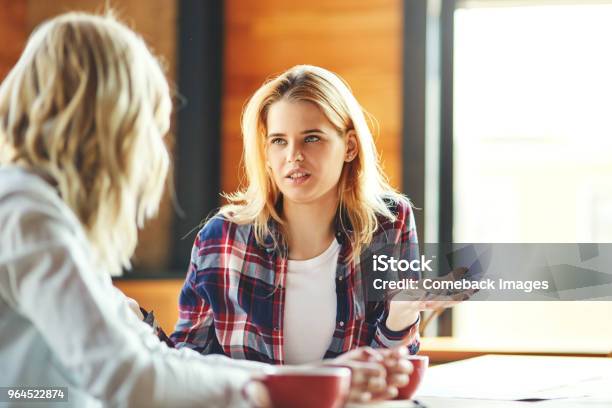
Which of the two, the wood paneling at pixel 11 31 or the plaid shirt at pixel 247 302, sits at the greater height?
the wood paneling at pixel 11 31

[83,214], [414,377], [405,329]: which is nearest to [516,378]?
[405,329]

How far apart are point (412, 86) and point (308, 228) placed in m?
1.29

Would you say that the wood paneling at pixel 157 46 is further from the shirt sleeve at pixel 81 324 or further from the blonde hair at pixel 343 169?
the shirt sleeve at pixel 81 324

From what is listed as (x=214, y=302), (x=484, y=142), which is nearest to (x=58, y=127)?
(x=214, y=302)

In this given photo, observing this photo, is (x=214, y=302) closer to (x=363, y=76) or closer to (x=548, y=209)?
(x=363, y=76)

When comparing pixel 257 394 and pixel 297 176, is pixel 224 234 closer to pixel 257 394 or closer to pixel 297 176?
pixel 297 176

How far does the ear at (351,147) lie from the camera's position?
158 cm

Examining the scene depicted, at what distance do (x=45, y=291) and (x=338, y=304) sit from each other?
0.84 metres

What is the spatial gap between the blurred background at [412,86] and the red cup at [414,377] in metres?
1.62

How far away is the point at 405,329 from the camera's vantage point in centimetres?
135

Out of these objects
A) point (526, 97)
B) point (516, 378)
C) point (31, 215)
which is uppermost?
point (526, 97)

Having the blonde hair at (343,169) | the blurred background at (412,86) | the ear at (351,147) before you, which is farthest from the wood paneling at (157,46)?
the ear at (351,147)

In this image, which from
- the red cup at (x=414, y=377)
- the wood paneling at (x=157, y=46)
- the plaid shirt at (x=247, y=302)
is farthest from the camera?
the wood paneling at (x=157, y=46)

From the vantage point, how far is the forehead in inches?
59.1
